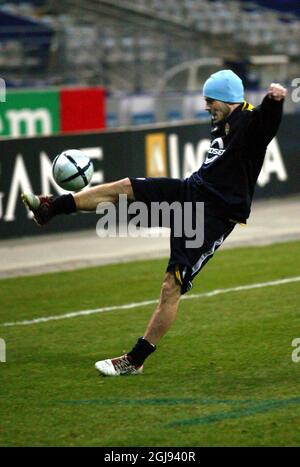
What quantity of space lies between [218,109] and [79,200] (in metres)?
1.11

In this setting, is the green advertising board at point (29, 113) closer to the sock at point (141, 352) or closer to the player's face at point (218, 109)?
the player's face at point (218, 109)

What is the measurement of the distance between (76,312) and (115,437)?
4.20 meters

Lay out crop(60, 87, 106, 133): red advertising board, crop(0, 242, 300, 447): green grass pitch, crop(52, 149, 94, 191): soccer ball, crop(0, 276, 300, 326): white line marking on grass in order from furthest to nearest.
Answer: crop(60, 87, 106, 133): red advertising board → crop(0, 276, 300, 326): white line marking on grass → crop(52, 149, 94, 191): soccer ball → crop(0, 242, 300, 447): green grass pitch

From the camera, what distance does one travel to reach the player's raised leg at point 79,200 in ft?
23.5

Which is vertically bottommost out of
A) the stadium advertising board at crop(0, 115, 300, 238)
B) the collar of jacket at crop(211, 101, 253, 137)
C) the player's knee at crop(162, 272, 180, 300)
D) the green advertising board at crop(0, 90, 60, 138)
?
the player's knee at crop(162, 272, 180, 300)

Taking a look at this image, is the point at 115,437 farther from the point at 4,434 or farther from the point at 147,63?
the point at 147,63

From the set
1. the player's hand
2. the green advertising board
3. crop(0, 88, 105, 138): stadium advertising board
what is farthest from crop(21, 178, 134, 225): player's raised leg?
crop(0, 88, 105, 138): stadium advertising board

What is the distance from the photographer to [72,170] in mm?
7598

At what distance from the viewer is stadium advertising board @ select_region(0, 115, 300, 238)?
1439cm

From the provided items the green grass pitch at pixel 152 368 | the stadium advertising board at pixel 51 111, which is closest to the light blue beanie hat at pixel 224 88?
the green grass pitch at pixel 152 368

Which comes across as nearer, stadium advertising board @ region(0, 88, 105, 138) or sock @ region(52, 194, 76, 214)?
sock @ region(52, 194, 76, 214)

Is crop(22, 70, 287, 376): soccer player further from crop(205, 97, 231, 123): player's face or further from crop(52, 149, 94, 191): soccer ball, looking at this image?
crop(52, 149, 94, 191): soccer ball

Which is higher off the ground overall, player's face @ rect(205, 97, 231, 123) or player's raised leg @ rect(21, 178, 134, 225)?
player's face @ rect(205, 97, 231, 123)

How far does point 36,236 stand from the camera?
14.8 meters
